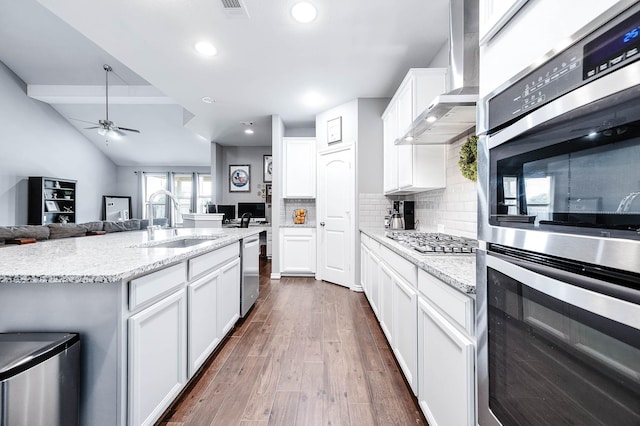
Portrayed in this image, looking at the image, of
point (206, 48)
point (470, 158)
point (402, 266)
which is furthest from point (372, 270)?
point (206, 48)

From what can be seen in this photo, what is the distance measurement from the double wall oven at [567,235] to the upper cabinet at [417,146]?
1780 millimetres

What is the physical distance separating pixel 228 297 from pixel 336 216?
2177 millimetres

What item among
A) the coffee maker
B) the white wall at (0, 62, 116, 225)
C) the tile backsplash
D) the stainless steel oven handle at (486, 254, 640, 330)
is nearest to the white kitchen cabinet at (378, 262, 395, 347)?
the tile backsplash

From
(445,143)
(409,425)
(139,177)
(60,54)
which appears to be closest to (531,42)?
(409,425)

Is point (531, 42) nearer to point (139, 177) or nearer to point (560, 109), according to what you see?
point (560, 109)

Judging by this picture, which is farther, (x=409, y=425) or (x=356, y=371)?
(x=356, y=371)

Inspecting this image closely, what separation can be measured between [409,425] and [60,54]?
23.1 feet

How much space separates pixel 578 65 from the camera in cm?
49

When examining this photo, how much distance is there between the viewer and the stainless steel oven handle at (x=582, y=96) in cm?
39

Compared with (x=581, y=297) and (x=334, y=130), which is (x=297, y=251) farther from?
(x=581, y=297)

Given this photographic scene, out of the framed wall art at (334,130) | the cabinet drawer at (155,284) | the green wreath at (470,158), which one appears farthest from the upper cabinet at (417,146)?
the cabinet drawer at (155,284)

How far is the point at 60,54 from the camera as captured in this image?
179 inches

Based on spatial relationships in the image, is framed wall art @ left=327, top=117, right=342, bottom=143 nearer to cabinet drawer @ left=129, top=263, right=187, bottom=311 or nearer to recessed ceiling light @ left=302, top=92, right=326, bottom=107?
recessed ceiling light @ left=302, top=92, right=326, bottom=107

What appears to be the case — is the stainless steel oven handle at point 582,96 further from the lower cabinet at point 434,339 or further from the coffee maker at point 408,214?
the coffee maker at point 408,214
